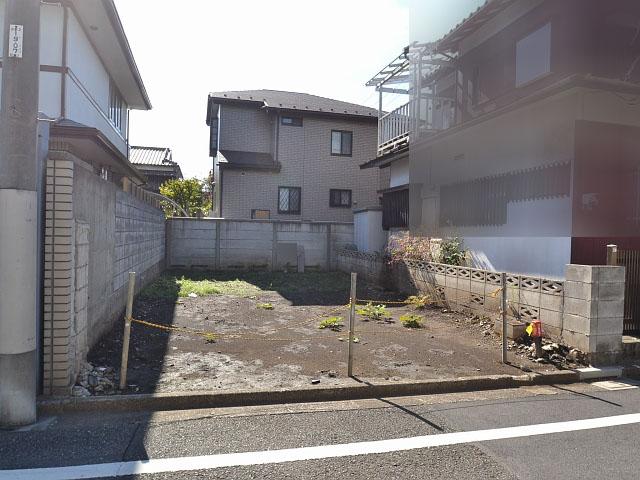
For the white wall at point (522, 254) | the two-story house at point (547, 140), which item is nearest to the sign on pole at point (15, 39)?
the two-story house at point (547, 140)

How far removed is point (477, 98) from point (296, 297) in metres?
6.86

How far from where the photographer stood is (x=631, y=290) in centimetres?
644

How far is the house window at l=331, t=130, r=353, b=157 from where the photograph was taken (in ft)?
67.5

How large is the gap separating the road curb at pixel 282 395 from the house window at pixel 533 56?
630 centimetres

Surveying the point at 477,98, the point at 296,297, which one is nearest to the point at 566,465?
the point at 296,297

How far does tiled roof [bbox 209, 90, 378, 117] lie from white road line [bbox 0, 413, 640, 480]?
17588mm

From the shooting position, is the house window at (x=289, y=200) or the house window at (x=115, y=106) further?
the house window at (x=289, y=200)

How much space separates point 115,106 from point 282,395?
13.3 m

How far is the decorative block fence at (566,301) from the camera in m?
5.55

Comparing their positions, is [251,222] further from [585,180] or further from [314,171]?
[585,180]

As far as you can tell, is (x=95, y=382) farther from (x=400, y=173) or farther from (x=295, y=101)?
(x=295, y=101)

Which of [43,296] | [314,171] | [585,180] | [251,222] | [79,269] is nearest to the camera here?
[43,296]

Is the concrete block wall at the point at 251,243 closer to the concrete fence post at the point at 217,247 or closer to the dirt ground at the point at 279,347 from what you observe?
the concrete fence post at the point at 217,247

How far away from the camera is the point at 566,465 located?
3193mm
